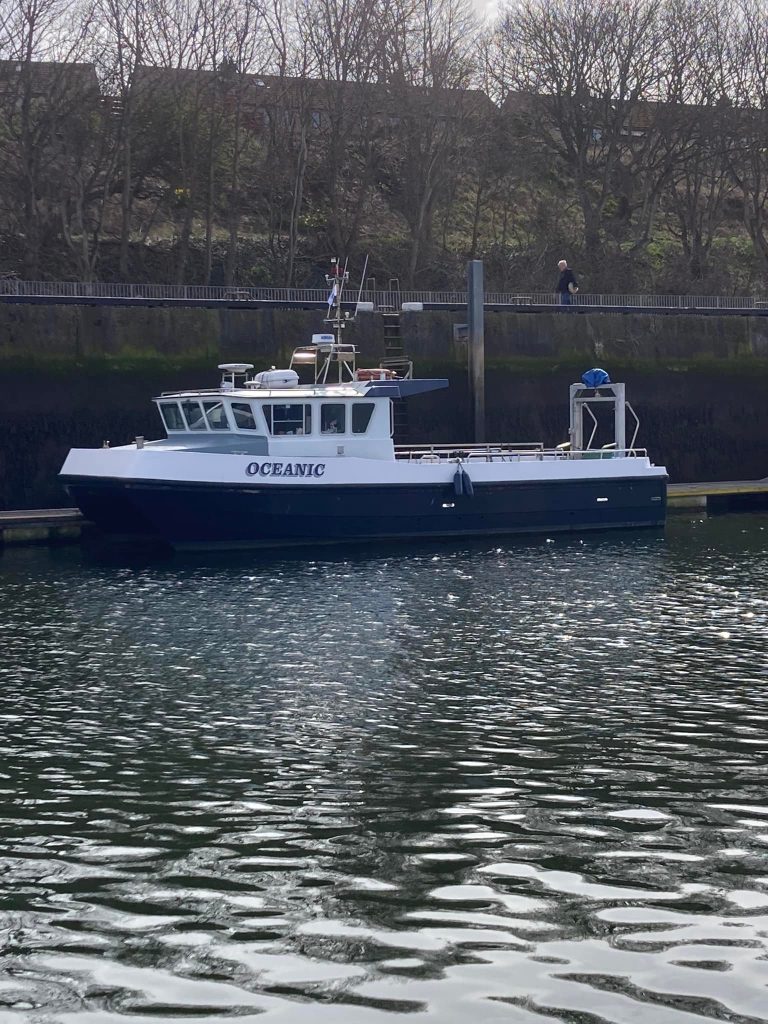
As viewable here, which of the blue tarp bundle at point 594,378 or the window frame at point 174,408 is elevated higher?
the blue tarp bundle at point 594,378

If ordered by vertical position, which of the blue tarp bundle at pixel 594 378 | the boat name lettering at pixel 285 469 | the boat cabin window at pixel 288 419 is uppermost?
Result: the blue tarp bundle at pixel 594 378

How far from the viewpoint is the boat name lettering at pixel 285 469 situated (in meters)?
25.4

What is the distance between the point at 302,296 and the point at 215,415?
34.1 ft

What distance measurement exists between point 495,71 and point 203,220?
1232 centimetres

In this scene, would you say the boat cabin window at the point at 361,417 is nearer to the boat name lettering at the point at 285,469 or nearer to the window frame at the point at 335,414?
the window frame at the point at 335,414

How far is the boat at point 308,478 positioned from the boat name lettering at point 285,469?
24mm

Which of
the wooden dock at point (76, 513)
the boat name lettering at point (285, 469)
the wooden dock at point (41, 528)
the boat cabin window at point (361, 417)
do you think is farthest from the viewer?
the boat cabin window at point (361, 417)

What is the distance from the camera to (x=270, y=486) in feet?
83.7

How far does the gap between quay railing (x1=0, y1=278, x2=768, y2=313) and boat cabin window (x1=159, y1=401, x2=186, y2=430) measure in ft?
15.4

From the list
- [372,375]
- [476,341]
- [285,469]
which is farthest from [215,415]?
[476,341]

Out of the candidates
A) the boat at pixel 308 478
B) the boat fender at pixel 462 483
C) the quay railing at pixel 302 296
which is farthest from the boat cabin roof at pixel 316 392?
the quay railing at pixel 302 296

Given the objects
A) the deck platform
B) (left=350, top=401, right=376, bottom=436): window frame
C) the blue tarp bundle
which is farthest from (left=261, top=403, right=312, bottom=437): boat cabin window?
the deck platform

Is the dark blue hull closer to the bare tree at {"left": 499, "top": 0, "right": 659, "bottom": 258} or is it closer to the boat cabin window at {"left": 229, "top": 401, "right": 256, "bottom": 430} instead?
the boat cabin window at {"left": 229, "top": 401, "right": 256, "bottom": 430}

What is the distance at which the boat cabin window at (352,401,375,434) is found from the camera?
87.9 ft
